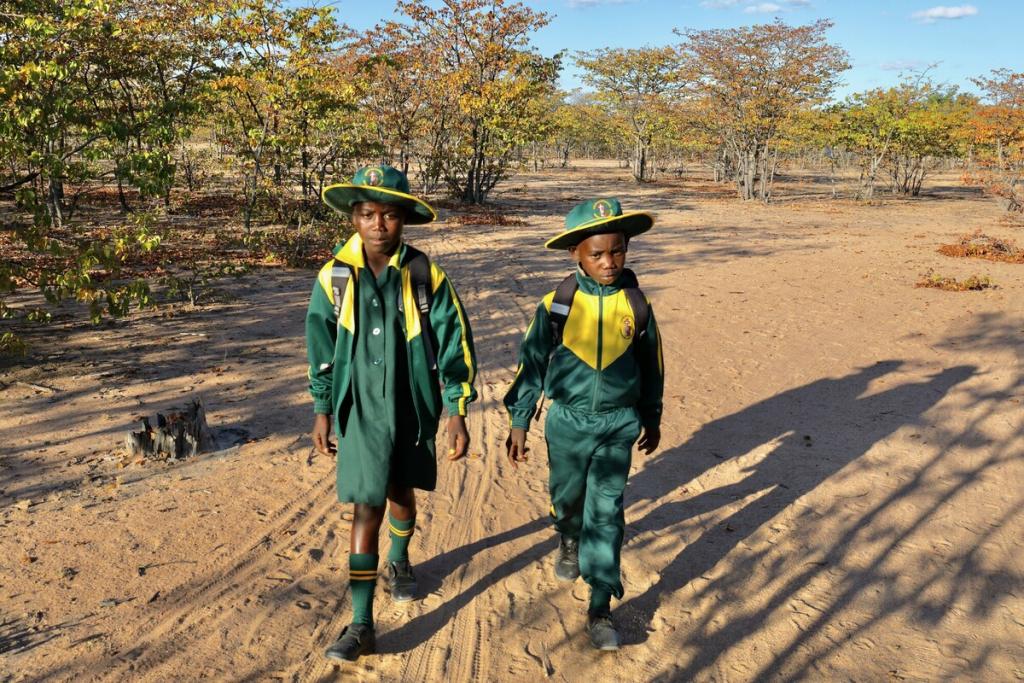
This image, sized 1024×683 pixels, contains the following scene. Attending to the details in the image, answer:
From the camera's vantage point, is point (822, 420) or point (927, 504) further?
point (822, 420)

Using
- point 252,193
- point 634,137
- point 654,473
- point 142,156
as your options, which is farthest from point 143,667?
point 634,137

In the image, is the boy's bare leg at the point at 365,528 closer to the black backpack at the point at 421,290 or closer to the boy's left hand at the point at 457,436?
the boy's left hand at the point at 457,436

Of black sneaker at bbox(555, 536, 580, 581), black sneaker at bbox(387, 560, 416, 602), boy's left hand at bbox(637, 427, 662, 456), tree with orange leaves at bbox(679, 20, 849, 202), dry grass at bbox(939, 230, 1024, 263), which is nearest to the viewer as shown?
boy's left hand at bbox(637, 427, 662, 456)

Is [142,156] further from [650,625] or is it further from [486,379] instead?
[650,625]

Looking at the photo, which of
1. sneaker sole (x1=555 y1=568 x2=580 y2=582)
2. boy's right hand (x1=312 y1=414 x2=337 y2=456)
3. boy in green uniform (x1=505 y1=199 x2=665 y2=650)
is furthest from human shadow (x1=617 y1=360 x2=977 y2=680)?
boy's right hand (x1=312 y1=414 x2=337 y2=456)

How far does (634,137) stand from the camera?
135 ft

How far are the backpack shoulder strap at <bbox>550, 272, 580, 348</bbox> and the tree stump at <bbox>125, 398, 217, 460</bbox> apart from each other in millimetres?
3184

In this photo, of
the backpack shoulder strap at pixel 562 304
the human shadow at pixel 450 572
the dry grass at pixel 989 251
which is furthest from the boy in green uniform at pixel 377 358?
the dry grass at pixel 989 251

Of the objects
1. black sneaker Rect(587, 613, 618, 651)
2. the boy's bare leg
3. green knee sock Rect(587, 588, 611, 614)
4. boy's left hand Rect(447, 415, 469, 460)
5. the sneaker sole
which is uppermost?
boy's left hand Rect(447, 415, 469, 460)

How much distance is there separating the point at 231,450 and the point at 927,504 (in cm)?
480

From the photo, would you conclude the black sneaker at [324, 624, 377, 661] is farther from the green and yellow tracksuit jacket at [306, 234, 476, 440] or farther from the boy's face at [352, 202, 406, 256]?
the boy's face at [352, 202, 406, 256]

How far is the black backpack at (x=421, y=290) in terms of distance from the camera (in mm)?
2898

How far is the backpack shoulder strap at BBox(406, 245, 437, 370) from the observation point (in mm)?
2957

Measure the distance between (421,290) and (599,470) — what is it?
111 centimetres
